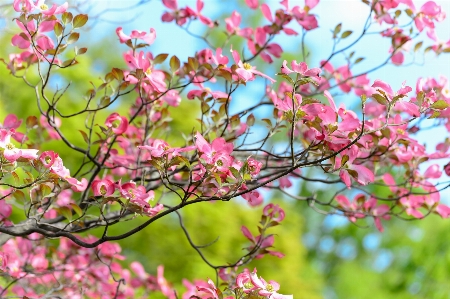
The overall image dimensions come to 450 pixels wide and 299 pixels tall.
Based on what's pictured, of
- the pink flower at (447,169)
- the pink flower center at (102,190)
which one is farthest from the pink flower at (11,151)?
the pink flower at (447,169)

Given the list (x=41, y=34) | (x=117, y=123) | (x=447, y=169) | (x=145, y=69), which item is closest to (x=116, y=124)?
(x=117, y=123)

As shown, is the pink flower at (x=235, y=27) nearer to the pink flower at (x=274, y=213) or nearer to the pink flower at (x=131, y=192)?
the pink flower at (x=274, y=213)

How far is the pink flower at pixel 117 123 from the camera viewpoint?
1.47 m

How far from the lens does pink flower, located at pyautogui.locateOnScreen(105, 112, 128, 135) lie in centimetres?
147

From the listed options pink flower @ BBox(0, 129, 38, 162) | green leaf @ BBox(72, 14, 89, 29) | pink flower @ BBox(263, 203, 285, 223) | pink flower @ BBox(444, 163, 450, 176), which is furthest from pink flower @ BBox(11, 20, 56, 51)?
pink flower @ BBox(444, 163, 450, 176)

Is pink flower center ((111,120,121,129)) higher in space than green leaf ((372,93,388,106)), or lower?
higher

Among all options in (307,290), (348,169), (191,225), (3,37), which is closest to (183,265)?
(191,225)

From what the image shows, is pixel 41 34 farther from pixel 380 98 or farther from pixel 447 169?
pixel 447 169

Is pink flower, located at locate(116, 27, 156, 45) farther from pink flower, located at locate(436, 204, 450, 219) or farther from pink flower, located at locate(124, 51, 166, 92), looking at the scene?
pink flower, located at locate(436, 204, 450, 219)

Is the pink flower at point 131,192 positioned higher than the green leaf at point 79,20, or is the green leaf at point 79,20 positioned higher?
the green leaf at point 79,20

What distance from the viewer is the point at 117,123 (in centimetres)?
149

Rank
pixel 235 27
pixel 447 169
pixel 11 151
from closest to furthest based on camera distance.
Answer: pixel 11 151 < pixel 447 169 < pixel 235 27

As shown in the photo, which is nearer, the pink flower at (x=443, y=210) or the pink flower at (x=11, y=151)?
the pink flower at (x=11, y=151)

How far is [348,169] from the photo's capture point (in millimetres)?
1231
